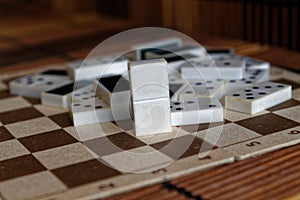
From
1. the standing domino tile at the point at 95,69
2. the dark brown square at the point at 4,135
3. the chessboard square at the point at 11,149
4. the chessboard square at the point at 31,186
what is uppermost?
the standing domino tile at the point at 95,69

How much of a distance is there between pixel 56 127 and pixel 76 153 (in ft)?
0.64

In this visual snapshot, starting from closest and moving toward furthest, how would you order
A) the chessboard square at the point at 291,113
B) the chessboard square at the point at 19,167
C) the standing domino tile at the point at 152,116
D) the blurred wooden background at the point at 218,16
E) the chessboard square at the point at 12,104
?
the chessboard square at the point at 19,167, the standing domino tile at the point at 152,116, the chessboard square at the point at 291,113, the chessboard square at the point at 12,104, the blurred wooden background at the point at 218,16

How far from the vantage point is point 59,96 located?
1454mm

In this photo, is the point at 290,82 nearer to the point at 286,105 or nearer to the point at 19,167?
the point at 286,105

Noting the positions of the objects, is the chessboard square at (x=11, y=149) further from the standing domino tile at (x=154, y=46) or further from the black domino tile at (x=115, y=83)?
the standing domino tile at (x=154, y=46)

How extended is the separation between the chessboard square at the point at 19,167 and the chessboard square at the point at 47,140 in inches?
2.2

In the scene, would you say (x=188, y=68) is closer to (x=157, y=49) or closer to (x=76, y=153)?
(x=157, y=49)

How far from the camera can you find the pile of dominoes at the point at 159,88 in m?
1.16

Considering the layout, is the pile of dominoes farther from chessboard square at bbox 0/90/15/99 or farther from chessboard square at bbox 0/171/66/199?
chessboard square at bbox 0/171/66/199

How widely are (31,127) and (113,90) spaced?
22 centimetres

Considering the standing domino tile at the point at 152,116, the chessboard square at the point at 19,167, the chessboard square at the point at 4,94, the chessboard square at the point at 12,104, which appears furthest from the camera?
the chessboard square at the point at 4,94

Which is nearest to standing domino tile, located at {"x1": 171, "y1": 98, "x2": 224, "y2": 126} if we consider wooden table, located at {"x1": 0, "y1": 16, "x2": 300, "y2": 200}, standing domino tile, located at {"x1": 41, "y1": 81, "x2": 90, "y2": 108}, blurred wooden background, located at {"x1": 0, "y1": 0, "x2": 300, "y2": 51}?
wooden table, located at {"x1": 0, "y1": 16, "x2": 300, "y2": 200}

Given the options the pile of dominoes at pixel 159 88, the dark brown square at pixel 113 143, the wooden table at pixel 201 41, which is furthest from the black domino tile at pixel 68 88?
the wooden table at pixel 201 41

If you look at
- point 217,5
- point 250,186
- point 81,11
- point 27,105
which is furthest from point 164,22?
point 250,186
